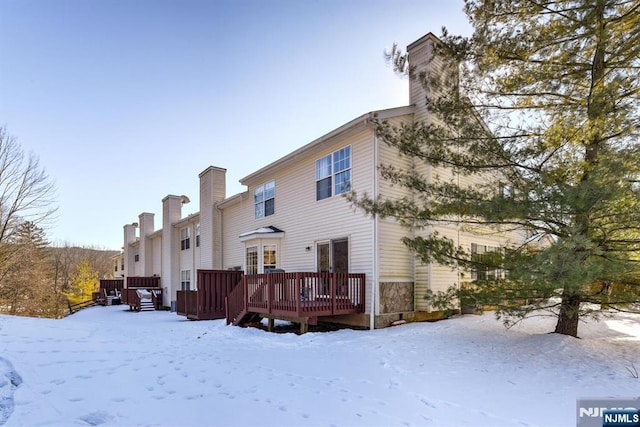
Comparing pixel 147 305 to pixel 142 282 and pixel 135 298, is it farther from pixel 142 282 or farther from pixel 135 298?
pixel 142 282

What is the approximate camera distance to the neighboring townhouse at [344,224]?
10.3 meters

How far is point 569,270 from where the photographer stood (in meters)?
5.20

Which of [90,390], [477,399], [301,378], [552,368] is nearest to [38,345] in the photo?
[90,390]

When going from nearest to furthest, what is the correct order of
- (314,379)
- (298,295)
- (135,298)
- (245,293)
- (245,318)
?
(314,379), (298,295), (245,293), (245,318), (135,298)

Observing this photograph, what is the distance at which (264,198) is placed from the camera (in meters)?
15.5

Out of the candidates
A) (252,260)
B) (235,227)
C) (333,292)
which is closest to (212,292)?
(252,260)

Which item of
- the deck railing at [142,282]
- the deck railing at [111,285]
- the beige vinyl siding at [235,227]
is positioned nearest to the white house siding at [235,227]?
the beige vinyl siding at [235,227]

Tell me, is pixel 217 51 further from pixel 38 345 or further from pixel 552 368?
pixel 552 368

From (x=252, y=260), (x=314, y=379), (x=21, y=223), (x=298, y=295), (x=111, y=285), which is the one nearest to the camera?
(x=314, y=379)

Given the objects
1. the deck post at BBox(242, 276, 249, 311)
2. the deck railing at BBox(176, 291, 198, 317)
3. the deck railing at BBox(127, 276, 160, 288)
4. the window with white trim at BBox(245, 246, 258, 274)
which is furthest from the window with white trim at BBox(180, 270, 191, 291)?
the deck post at BBox(242, 276, 249, 311)

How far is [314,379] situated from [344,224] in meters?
6.15

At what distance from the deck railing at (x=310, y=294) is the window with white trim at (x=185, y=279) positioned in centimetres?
1301

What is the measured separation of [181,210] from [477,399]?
2282 cm

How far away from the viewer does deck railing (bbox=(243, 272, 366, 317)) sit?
30.4ft
